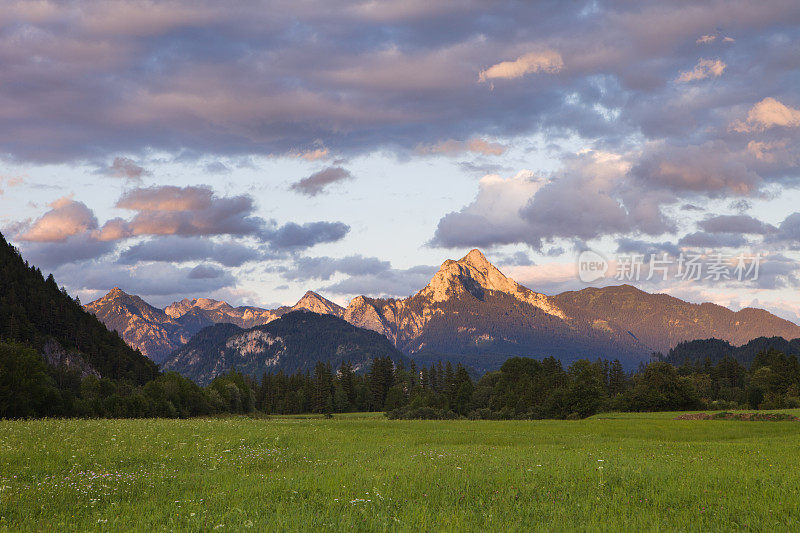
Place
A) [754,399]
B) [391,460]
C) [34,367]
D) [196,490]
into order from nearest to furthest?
1. [196,490]
2. [391,460]
3. [34,367]
4. [754,399]

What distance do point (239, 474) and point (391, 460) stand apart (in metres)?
7.78

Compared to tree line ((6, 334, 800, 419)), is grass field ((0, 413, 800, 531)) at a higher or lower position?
higher

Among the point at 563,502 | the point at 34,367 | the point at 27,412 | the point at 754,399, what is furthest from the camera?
the point at 754,399

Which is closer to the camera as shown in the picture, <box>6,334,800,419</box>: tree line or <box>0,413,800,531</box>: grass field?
<box>0,413,800,531</box>: grass field

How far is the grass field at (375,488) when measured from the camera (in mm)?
15258

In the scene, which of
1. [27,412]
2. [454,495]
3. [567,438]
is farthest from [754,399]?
[27,412]

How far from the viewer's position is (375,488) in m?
18.5

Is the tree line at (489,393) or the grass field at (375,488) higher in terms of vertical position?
the grass field at (375,488)

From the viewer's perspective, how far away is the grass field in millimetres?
15258

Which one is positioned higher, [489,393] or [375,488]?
[375,488]

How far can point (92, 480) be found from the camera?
19.8m

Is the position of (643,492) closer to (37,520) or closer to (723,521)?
(723,521)

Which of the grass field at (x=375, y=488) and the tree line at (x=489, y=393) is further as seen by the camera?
the tree line at (x=489, y=393)

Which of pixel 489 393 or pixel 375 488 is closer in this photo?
pixel 375 488
